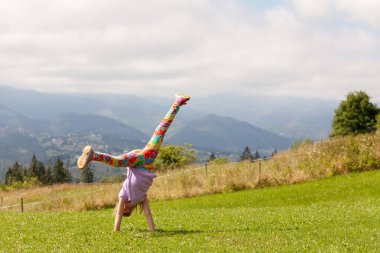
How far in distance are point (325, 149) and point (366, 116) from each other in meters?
43.2

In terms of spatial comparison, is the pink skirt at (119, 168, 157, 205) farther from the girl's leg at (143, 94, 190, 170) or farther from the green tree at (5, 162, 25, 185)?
the green tree at (5, 162, 25, 185)

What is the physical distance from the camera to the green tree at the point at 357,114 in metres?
73.6

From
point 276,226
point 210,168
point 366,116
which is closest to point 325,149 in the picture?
point 210,168

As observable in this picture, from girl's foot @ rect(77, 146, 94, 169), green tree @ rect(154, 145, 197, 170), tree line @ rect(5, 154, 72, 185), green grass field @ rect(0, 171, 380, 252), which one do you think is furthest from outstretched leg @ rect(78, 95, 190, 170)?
tree line @ rect(5, 154, 72, 185)

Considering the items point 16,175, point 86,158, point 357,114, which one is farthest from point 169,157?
point 16,175

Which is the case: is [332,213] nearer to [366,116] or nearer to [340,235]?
[340,235]

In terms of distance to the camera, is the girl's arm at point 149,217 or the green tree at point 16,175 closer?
the girl's arm at point 149,217

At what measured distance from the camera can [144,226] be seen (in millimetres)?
15359

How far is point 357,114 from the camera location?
73.8 meters

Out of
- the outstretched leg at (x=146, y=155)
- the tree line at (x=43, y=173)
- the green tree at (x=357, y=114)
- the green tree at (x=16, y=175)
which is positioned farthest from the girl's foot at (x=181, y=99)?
the tree line at (x=43, y=173)

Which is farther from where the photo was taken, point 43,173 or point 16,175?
point 43,173

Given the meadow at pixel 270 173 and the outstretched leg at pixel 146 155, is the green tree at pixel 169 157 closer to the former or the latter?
the meadow at pixel 270 173

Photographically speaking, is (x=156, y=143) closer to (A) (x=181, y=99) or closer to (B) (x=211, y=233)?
(A) (x=181, y=99)

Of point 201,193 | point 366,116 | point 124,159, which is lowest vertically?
point 201,193
